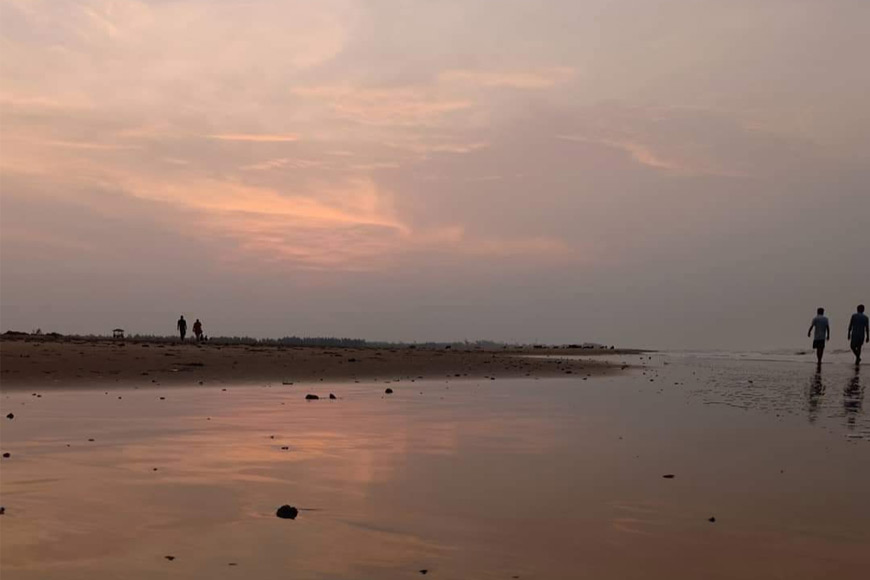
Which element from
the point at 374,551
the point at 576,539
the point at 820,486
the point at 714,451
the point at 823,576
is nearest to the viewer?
the point at 823,576

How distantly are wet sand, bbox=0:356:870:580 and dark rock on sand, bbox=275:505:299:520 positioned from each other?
106mm

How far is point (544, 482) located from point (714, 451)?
3612 mm

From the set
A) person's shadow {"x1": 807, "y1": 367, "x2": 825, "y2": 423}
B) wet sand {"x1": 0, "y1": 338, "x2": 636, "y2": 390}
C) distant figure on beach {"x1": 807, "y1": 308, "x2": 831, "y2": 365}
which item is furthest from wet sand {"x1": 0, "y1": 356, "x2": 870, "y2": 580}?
distant figure on beach {"x1": 807, "y1": 308, "x2": 831, "y2": 365}

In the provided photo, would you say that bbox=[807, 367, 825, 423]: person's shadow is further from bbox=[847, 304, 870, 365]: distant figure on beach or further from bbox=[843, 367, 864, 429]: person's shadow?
bbox=[847, 304, 870, 365]: distant figure on beach

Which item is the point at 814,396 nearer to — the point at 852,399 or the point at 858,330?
the point at 852,399

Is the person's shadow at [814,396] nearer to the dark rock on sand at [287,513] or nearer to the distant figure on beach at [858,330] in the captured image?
the distant figure on beach at [858,330]

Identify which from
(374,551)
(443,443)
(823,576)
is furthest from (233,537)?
(443,443)

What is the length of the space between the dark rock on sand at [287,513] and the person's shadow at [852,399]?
10.8m

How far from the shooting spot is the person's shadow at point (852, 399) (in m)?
15.9

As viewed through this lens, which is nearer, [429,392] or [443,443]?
[443,443]

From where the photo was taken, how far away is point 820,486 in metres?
9.07

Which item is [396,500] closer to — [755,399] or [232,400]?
[232,400]

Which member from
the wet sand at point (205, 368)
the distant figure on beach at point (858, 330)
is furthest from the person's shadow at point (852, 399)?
the wet sand at point (205, 368)

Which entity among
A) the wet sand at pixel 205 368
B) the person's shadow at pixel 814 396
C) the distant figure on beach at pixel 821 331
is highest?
the distant figure on beach at pixel 821 331
